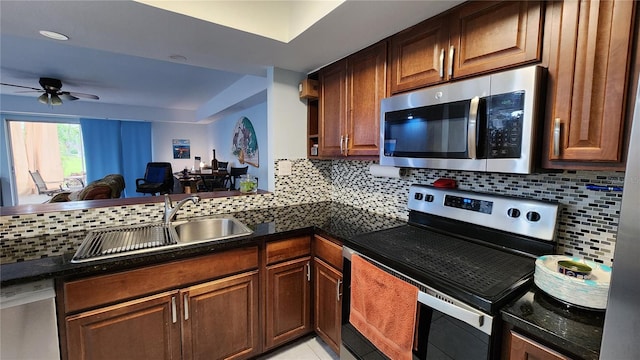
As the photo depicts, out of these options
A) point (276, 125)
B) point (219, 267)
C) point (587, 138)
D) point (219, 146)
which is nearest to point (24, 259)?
point (219, 267)

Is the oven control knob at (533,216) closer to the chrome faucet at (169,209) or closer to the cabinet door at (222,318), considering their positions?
the cabinet door at (222,318)

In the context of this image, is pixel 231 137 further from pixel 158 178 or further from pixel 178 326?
pixel 178 326

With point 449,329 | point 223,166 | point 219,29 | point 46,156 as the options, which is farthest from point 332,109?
point 46,156

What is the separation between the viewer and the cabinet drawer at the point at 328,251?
164 cm

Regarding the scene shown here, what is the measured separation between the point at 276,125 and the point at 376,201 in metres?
1.03

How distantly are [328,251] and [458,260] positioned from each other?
77 centimetres

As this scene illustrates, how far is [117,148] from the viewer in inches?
251

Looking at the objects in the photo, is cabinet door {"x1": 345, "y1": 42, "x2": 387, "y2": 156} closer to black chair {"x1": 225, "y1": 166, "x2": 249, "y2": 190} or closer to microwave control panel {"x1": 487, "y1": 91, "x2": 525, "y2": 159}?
microwave control panel {"x1": 487, "y1": 91, "x2": 525, "y2": 159}

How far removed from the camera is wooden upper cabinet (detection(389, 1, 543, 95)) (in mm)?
1060

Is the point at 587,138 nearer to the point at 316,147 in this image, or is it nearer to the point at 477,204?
the point at 477,204

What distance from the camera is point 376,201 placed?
7.03ft

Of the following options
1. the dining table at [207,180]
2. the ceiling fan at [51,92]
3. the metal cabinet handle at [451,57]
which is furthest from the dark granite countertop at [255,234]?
the dining table at [207,180]

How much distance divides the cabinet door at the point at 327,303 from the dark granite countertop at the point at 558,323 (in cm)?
93

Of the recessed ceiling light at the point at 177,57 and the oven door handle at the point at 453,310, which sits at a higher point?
the recessed ceiling light at the point at 177,57
